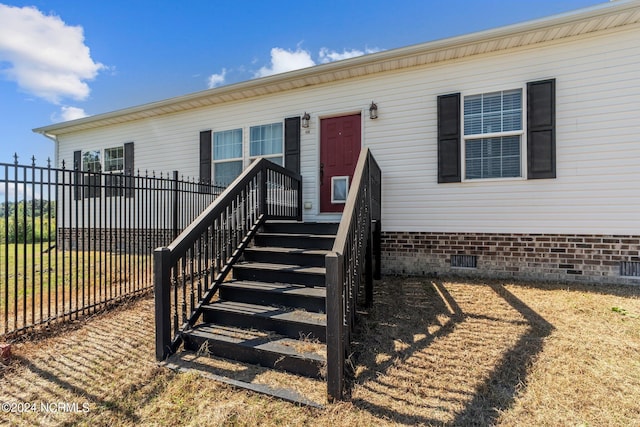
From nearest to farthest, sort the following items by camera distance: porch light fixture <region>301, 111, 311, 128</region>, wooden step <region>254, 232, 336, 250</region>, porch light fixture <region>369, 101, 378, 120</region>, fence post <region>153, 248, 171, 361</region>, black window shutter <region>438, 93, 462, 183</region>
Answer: fence post <region>153, 248, 171, 361</region>
wooden step <region>254, 232, 336, 250</region>
black window shutter <region>438, 93, 462, 183</region>
porch light fixture <region>369, 101, 378, 120</region>
porch light fixture <region>301, 111, 311, 128</region>

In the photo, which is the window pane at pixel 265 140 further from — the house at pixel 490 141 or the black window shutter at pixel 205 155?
the black window shutter at pixel 205 155

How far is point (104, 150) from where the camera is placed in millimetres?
8766

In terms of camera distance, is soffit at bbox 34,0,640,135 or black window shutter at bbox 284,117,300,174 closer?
soffit at bbox 34,0,640,135

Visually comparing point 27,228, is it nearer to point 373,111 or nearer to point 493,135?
point 373,111

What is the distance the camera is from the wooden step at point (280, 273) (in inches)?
132

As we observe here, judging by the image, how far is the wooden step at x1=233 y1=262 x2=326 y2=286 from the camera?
3359 mm

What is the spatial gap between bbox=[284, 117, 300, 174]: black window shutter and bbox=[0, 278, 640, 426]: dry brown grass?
363cm

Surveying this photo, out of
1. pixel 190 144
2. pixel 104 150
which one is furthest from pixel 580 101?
pixel 104 150

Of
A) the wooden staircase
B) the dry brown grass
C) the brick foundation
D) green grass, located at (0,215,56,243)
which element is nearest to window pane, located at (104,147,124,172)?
green grass, located at (0,215,56,243)

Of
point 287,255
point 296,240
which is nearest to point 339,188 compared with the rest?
point 296,240

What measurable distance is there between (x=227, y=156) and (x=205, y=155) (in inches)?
23.6

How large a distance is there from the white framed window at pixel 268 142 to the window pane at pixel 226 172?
1.54ft

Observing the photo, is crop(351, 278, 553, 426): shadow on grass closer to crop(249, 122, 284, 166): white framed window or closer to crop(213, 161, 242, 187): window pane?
crop(249, 122, 284, 166): white framed window

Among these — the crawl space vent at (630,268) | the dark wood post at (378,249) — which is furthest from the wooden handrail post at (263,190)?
the crawl space vent at (630,268)
